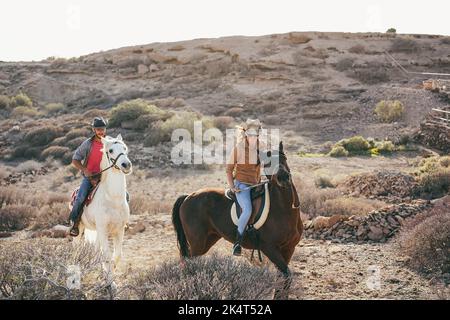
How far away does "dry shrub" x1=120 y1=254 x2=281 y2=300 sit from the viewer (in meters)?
5.41

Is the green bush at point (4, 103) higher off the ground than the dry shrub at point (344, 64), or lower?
lower

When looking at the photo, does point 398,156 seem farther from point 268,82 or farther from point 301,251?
point 268,82

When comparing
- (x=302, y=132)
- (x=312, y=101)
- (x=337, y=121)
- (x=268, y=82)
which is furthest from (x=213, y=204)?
(x=268, y=82)

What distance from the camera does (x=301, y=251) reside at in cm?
987

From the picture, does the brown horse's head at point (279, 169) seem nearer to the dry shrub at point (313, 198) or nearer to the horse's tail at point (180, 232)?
the horse's tail at point (180, 232)

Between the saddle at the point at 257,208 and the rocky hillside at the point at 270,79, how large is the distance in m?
19.9

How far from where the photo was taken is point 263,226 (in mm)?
6828

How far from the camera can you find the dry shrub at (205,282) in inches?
213

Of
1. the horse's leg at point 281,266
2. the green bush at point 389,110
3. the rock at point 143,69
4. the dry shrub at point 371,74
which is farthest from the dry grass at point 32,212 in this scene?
the rock at point 143,69

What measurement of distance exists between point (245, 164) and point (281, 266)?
1444 millimetres

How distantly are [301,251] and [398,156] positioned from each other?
13465 mm

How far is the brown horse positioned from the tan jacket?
316 mm

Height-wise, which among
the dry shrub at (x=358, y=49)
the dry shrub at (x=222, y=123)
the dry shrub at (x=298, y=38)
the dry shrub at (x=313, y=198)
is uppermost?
the dry shrub at (x=298, y=38)

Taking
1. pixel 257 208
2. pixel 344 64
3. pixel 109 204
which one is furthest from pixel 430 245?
pixel 344 64
